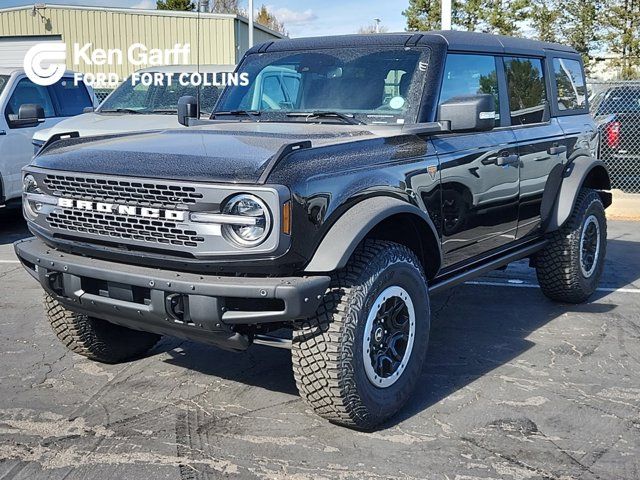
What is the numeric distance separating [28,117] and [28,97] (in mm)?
967

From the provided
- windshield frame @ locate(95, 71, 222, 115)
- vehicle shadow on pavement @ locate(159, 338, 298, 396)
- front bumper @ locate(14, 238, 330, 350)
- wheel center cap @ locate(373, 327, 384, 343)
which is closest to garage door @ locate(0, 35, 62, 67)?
windshield frame @ locate(95, 71, 222, 115)

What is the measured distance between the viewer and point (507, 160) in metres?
4.75

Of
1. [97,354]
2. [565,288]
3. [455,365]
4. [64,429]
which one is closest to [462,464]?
[455,365]

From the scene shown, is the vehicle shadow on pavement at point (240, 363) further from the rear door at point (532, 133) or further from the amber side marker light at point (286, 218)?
the rear door at point (532, 133)

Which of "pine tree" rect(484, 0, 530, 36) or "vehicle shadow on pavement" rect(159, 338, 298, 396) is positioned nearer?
"vehicle shadow on pavement" rect(159, 338, 298, 396)

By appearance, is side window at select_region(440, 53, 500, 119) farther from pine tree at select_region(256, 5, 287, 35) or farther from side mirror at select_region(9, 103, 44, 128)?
pine tree at select_region(256, 5, 287, 35)

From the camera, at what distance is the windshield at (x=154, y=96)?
912cm

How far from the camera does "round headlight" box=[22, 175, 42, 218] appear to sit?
379 centimetres

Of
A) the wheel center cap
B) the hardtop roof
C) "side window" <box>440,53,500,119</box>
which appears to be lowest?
the wheel center cap

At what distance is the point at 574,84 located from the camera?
6086mm

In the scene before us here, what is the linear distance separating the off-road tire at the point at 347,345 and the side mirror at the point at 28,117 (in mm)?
6215

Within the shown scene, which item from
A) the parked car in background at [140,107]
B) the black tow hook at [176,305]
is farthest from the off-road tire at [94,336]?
the parked car in background at [140,107]

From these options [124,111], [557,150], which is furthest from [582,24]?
[557,150]

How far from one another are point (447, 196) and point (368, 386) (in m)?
1.24
